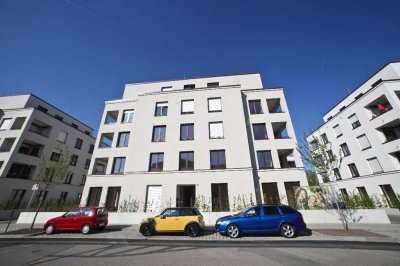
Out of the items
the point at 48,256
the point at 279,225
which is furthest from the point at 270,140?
the point at 48,256

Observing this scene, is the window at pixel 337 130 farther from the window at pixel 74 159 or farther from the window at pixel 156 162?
the window at pixel 74 159

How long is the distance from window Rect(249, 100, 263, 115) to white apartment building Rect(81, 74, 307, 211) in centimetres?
12

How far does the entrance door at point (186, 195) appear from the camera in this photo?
17264 mm

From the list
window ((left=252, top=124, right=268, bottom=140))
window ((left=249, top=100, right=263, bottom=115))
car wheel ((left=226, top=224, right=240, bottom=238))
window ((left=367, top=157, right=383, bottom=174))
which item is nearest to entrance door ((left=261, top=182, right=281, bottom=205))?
window ((left=252, top=124, right=268, bottom=140))

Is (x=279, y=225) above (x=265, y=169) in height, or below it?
below

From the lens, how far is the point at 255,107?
870 inches

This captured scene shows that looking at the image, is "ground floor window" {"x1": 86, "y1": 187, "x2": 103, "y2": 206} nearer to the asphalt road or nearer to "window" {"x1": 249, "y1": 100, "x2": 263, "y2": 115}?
the asphalt road

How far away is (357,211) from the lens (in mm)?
13258

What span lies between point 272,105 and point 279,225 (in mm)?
17650

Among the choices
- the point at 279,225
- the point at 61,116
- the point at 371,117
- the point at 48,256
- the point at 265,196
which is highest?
the point at 61,116

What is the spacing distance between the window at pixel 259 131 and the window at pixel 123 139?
53.0ft

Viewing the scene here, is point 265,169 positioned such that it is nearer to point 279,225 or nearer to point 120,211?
point 279,225

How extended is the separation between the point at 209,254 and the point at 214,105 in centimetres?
1653

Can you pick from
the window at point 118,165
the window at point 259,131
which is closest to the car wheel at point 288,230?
the window at point 259,131
